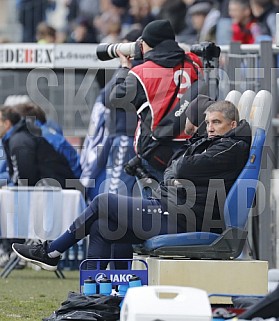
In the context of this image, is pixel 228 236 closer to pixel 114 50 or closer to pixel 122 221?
pixel 122 221

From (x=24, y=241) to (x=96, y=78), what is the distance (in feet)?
10.0

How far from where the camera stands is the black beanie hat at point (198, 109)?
8672mm

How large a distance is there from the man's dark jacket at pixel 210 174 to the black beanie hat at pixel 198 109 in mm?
661

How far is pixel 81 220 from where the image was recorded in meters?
8.07

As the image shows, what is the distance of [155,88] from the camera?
30.3 feet

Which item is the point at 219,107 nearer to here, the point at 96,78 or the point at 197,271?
the point at 197,271

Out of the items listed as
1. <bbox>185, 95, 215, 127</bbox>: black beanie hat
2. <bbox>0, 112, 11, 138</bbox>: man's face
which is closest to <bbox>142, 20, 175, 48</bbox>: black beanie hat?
<bbox>185, 95, 215, 127</bbox>: black beanie hat

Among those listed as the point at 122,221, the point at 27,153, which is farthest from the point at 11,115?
the point at 122,221

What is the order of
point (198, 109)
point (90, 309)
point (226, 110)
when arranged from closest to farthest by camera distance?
1. point (90, 309)
2. point (226, 110)
3. point (198, 109)

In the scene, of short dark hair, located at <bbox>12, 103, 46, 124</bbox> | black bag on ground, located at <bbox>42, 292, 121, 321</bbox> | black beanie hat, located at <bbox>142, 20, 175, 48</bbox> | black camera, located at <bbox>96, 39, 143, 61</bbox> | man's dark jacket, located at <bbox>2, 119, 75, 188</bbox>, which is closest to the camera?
black bag on ground, located at <bbox>42, 292, 121, 321</bbox>

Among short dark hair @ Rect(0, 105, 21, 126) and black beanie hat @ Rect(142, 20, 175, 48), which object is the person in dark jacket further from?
black beanie hat @ Rect(142, 20, 175, 48)

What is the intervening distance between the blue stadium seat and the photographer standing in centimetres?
131

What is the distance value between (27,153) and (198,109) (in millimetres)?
4431

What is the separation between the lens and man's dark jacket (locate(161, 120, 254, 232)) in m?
7.84
